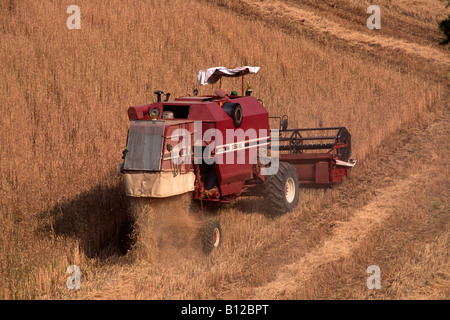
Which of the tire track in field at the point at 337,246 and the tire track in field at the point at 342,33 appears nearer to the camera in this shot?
the tire track in field at the point at 337,246

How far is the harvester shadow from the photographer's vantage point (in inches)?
385

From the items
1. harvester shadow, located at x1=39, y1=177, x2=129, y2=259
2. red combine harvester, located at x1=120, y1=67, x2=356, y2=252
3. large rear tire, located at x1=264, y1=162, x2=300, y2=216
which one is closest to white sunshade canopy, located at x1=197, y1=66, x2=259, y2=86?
red combine harvester, located at x1=120, y1=67, x2=356, y2=252

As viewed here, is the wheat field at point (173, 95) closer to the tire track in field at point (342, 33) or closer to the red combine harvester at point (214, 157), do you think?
the tire track in field at point (342, 33)

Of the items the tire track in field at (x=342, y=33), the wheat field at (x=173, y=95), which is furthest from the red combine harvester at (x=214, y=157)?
the tire track in field at (x=342, y=33)

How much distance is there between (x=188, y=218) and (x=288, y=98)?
361 inches

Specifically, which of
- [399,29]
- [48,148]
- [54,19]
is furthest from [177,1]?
[48,148]

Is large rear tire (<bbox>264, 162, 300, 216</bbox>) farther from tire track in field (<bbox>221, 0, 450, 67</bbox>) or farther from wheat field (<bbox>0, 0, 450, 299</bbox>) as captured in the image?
tire track in field (<bbox>221, 0, 450, 67</bbox>)

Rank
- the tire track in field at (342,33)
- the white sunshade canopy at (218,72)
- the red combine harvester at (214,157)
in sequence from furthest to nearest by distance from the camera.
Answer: the tire track in field at (342,33)
the white sunshade canopy at (218,72)
the red combine harvester at (214,157)

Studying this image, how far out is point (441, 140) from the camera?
16328 millimetres

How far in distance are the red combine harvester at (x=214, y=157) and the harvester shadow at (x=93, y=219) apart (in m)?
1.41

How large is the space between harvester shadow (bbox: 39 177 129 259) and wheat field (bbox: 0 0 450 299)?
3 centimetres

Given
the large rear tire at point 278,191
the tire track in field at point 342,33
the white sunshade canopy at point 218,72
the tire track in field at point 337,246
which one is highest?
the tire track in field at point 342,33

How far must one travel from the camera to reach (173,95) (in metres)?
15.6

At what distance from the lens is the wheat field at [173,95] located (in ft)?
29.0
